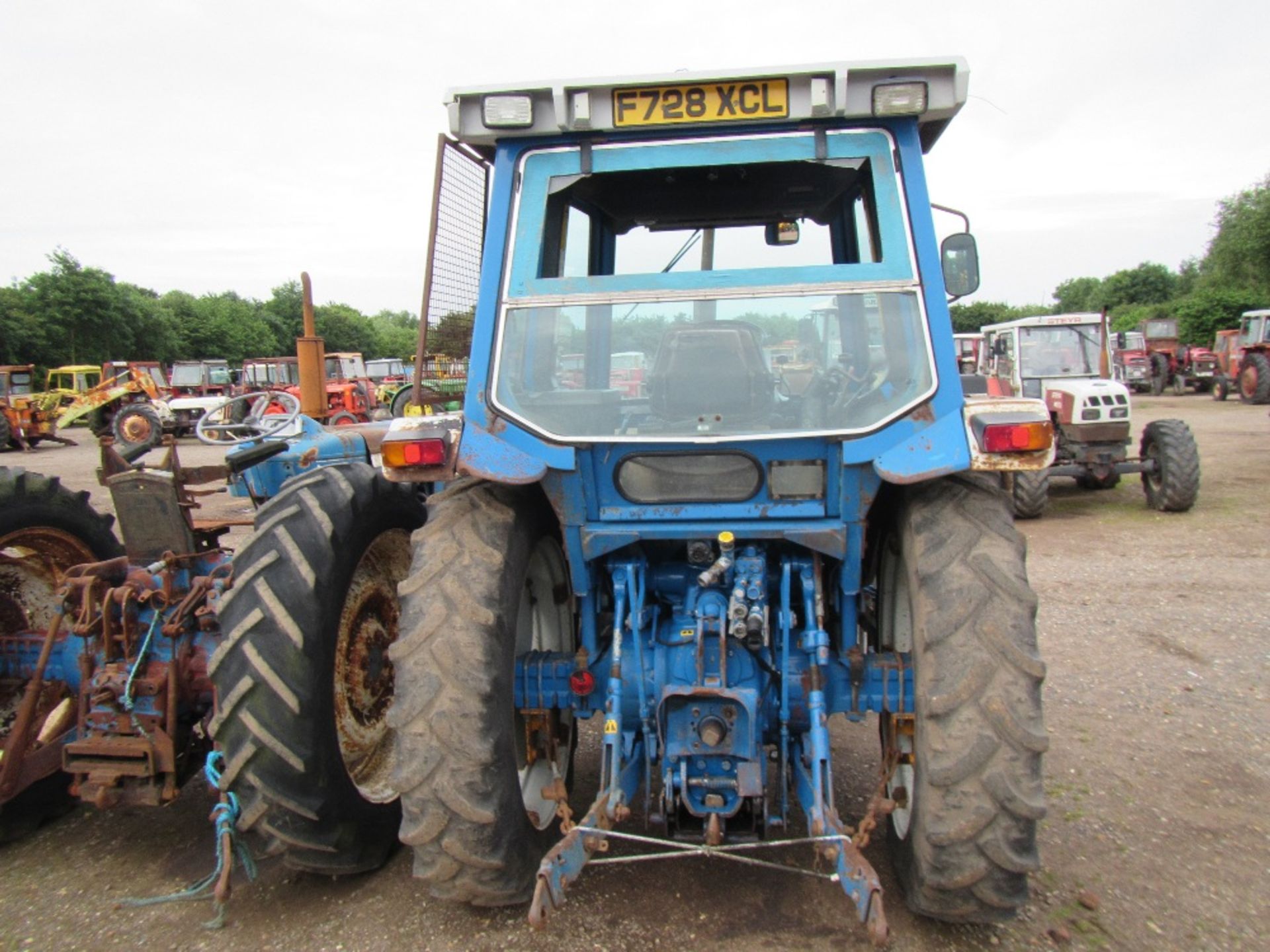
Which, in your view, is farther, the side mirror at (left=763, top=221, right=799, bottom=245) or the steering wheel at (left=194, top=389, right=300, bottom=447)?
the steering wheel at (left=194, top=389, right=300, bottom=447)

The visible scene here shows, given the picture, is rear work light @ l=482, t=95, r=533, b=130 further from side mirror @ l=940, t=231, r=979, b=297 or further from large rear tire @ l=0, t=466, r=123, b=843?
large rear tire @ l=0, t=466, r=123, b=843

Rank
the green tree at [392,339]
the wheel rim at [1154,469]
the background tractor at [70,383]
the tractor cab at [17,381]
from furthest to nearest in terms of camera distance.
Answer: the green tree at [392,339] < the background tractor at [70,383] < the tractor cab at [17,381] < the wheel rim at [1154,469]

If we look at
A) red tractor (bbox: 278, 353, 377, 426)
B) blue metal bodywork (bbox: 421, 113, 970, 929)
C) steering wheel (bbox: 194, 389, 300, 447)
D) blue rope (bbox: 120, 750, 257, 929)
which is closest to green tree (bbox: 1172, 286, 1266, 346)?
red tractor (bbox: 278, 353, 377, 426)

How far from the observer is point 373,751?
3.41 metres

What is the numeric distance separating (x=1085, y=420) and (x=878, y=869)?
8.39 metres

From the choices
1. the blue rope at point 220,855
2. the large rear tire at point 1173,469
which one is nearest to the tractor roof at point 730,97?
the blue rope at point 220,855

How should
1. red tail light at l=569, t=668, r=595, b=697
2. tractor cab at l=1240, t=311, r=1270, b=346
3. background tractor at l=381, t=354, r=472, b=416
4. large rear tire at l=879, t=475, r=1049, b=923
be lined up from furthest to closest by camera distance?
1. tractor cab at l=1240, t=311, r=1270, b=346
2. background tractor at l=381, t=354, r=472, b=416
3. red tail light at l=569, t=668, r=595, b=697
4. large rear tire at l=879, t=475, r=1049, b=923

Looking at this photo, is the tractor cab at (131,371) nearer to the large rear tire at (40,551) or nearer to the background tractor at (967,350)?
the background tractor at (967,350)

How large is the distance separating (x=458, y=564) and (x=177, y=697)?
4.31 ft

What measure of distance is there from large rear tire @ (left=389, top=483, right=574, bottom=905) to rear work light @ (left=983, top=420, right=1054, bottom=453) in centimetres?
142

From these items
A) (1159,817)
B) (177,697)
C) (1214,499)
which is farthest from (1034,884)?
(1214,499)

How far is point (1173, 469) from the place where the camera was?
952 cm

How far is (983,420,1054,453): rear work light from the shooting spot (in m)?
2.53

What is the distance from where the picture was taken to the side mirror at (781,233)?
3609 millimetres
